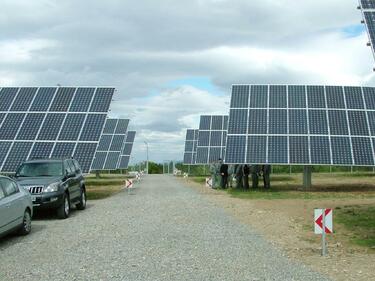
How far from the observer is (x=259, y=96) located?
3002 centimetres

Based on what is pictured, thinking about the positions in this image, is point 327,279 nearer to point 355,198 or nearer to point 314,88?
point 355,198

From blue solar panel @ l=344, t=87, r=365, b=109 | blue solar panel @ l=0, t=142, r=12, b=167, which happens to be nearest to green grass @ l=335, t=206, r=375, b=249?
blue solar panel @ l=344, t=87, r=365, b=109

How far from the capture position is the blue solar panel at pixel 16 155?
2211 centimetres

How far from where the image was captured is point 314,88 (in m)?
29.9

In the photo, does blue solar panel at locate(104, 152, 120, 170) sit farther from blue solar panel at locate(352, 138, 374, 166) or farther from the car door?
the car door

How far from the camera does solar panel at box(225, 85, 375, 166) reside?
1019 inches

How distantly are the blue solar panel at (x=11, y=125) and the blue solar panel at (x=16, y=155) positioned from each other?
847mm

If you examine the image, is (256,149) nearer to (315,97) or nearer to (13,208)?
(315,97)

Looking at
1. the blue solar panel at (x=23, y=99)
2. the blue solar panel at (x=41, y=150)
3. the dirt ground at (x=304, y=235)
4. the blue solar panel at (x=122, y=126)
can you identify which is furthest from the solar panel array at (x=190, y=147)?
the dirt ground at (x=304, y=235)

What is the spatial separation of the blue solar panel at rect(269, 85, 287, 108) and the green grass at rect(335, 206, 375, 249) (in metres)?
11.3

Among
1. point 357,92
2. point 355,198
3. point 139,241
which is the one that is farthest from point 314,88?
point 139,241

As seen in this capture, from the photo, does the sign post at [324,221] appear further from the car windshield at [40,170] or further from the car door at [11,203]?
the car windshield at [40,170]

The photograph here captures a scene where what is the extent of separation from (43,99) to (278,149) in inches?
462

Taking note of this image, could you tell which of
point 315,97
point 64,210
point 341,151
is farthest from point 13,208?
point 315,97
